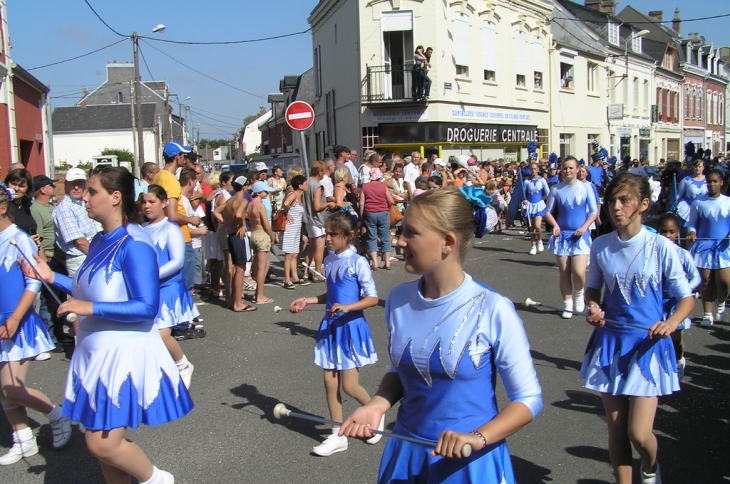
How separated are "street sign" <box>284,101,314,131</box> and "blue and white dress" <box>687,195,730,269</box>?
680 cm

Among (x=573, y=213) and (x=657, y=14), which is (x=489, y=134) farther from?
(x=657, y=14)

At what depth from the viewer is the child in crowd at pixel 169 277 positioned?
5.62 meters

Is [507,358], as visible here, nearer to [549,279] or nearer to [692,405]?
[692,405]

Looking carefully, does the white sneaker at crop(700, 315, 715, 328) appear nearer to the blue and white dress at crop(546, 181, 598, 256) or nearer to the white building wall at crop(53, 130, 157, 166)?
the blue and white dress at crop(546, 181, 598, 256)

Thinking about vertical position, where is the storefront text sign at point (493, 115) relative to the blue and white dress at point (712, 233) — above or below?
above

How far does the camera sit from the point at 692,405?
545 cm

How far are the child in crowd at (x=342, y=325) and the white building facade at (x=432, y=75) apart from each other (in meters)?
19.9

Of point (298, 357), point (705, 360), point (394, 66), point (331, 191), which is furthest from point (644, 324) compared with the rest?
point (394, 66)

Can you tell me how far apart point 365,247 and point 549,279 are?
351cm

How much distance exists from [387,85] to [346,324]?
67.7 ft

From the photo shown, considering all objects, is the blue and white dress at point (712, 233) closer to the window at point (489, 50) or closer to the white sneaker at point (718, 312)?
the white sneaker at point (718, 312)

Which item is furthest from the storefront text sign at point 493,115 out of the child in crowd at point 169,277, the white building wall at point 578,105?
the child in crowd at point 169,277

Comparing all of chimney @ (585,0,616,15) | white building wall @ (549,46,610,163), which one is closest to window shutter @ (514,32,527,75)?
white building wall @ (549,46,610,163)

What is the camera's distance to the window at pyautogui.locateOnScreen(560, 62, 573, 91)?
32906 mm
